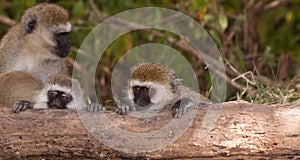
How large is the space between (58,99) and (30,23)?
1.30 metres

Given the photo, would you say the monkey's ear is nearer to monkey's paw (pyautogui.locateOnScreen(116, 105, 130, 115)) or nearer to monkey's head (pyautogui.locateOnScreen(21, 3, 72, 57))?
monkey's head (pyautogui.locateOnScreen(21, 3, 72, 57))

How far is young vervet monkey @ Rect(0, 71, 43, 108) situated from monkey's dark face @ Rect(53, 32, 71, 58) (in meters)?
0.75

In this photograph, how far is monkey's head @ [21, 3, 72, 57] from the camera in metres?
6.09

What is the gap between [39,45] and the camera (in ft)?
20.3

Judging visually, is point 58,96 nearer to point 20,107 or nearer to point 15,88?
point 15,88

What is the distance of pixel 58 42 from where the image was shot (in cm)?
614

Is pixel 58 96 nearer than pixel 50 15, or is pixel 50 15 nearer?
pixel 58 96

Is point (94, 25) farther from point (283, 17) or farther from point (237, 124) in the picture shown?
point (237, 124)

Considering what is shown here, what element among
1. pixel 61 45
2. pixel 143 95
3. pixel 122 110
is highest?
pixel 61 45

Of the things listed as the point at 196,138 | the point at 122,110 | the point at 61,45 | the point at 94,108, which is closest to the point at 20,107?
the point at 94,108

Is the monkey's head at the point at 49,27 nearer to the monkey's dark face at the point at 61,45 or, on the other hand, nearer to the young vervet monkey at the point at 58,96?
the monkey's dark face at the point at 61,45

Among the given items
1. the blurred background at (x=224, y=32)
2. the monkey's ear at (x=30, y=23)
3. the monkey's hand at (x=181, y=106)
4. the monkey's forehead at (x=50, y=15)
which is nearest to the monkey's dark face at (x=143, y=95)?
the monkey's hand at (x=181, y=106)

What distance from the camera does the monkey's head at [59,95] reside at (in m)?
5.09

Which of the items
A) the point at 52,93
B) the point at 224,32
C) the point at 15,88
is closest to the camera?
the point at 52,93
